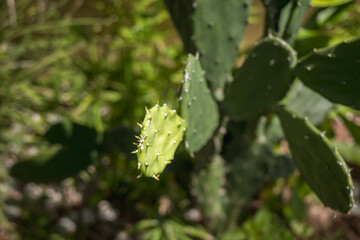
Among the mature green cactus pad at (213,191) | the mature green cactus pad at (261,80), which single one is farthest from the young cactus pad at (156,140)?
the mature green cactus pad at (213,191)

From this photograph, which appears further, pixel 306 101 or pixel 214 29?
pixel 306 101

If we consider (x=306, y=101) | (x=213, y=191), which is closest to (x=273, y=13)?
(x=306, y=101)

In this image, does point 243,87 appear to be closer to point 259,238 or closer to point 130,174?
point 259,238

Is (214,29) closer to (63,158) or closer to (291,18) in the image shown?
(291,18)

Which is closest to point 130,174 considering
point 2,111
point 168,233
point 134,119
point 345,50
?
point 134,119

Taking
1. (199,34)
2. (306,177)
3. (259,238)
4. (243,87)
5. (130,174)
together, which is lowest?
(259,238)

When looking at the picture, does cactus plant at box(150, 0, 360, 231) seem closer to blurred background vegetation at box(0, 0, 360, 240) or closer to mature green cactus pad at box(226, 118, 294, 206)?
mature green cactus pad at box(226, 118, 294, 206)

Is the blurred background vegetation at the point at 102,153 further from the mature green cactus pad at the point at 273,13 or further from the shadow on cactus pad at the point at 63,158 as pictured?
the mature green cactus pad at the point at 273,13
